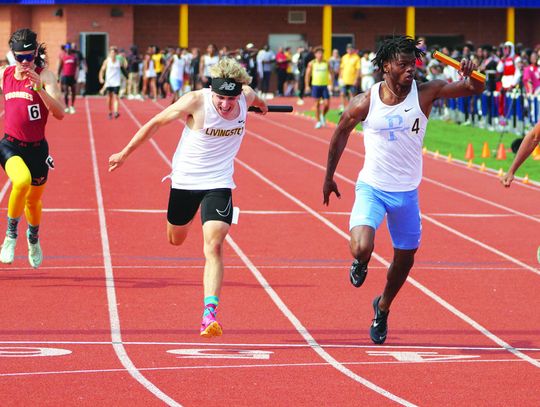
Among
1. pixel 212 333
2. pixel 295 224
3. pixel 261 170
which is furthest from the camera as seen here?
pixel 261 170

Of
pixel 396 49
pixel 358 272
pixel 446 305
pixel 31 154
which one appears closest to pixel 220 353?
pixel 358 272

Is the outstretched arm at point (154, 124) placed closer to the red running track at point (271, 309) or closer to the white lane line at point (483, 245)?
the red running track at point (271, 309)

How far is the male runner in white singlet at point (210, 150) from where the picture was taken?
8.55 metres

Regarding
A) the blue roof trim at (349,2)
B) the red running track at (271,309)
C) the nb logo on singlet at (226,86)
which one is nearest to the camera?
the red running track at (271,309)

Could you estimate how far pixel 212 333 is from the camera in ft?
26.8

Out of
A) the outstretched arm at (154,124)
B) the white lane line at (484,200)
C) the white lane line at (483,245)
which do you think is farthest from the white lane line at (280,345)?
the white lane line at (484,200)

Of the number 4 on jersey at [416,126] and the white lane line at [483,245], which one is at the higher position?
the number 4 on jersey at [416,126]

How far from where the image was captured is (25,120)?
35.5ft

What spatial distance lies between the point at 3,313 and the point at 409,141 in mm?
3355

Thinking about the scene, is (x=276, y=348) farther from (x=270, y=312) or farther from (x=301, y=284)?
(x=301, y=284)

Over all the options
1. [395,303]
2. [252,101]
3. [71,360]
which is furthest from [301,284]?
[71,360]

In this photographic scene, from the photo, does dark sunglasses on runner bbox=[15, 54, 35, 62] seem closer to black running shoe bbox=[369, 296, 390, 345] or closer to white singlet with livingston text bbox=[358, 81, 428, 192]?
white singlet with livingston text bbox=[358, 81, 428, 192]

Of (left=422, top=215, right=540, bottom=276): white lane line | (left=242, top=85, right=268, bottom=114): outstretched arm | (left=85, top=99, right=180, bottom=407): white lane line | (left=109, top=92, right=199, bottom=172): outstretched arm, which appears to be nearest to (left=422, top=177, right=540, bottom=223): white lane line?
(left=422, top=215, right=540, bottom=276): white lane line

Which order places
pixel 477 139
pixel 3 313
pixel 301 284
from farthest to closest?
pixel 477 139 < pixel 301 284 < pixel 3 313
